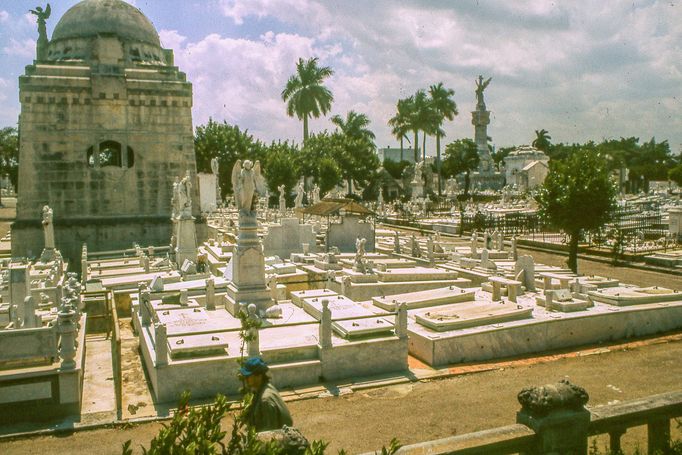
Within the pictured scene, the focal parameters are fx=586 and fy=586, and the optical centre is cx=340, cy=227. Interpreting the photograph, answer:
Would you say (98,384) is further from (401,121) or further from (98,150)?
(401,121)

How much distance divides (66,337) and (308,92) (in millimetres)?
58956

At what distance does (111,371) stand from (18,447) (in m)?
3.18

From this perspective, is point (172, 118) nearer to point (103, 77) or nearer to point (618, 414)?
point (103, 77)

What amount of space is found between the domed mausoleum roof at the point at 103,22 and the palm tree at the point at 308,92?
118 feet

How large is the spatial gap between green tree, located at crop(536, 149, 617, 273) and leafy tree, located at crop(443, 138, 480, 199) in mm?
56820

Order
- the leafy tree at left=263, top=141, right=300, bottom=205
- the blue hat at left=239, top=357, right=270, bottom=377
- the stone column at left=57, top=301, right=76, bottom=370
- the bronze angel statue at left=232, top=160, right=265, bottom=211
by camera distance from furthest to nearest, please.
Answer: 1. the leafy tree at left=263, top=141, right=300, bottom=205
2. the bronze angel statue at left=232, top=160, right=265, bottom=211
3. the stone column at left=57, top=301, right=76, bottom=370
4. the blue hat at left=239, top=357, right=270, bottom=377

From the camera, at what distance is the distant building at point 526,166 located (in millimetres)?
71688

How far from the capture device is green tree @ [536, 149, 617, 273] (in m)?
20.5

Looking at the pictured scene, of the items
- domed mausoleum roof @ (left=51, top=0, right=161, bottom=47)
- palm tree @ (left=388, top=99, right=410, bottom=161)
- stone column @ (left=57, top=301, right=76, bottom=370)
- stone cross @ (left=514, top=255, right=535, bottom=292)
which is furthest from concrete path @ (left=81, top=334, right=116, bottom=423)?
palm tree @ (left=388, top=99, right=410, bottom=161)

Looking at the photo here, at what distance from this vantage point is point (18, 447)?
8609 millimetres

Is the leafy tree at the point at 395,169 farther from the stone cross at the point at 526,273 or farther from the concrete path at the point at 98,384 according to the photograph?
the concrete path at the point at 98,384

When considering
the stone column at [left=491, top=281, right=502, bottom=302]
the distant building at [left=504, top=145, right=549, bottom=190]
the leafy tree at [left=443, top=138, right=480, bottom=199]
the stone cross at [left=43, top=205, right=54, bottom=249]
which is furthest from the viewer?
the leafy tree at [left=443, top=138, right=480, bottom=199]

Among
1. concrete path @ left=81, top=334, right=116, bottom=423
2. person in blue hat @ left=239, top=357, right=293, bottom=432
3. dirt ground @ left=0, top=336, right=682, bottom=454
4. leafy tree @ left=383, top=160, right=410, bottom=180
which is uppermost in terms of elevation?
leafy tree @ left=383, top=160, right=410, bottom=180

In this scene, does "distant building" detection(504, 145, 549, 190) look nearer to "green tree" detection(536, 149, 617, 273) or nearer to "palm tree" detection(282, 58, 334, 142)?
"palm tree" detection(282, 58, 334, 142)
